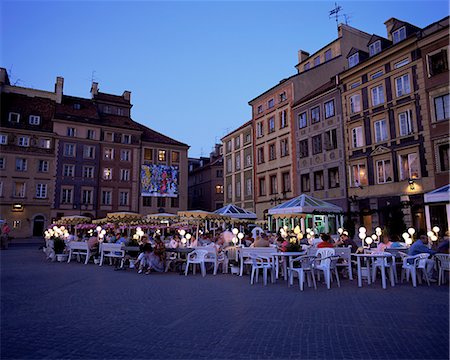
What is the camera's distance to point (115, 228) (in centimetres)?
2389

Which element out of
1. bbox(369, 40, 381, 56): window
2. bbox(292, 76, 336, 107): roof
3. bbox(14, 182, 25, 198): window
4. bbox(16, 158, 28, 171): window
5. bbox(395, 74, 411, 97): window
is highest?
bbox(369, 40, 381, 56): window

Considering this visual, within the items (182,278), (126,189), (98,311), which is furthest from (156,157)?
(98,311)

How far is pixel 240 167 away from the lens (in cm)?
4034

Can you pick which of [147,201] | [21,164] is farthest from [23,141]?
[147,201]

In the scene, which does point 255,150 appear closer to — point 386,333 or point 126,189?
point 126,189

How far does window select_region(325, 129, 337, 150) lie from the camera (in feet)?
88.9

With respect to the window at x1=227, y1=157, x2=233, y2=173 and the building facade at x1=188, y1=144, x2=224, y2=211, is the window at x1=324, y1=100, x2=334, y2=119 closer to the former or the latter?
the window at x1=227, y1=157, x2=233, y2=173

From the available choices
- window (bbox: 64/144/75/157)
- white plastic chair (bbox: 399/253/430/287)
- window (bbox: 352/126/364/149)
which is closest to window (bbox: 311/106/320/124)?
window (bbox: 352/126/364/149)

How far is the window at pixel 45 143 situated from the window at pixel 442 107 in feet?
125

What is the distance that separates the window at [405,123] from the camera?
70.9 ft

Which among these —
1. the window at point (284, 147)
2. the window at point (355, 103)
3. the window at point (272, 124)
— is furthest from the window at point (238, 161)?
the window at point (355, 103)

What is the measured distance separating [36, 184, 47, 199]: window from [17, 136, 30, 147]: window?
4732 millimetres

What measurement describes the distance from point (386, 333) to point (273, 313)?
2.01 meters

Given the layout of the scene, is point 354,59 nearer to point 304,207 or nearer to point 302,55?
point 302,55
